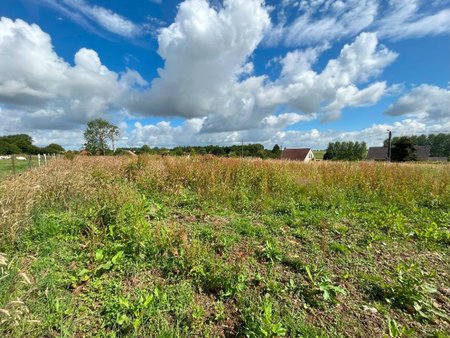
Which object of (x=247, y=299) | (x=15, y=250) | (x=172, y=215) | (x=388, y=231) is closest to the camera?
(x=247, y=299)

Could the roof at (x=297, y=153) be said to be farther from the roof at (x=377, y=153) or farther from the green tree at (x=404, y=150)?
the green tree at (x=404, y=150)

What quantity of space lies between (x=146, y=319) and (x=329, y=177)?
683 centimetres

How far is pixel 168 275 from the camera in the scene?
7.99ft

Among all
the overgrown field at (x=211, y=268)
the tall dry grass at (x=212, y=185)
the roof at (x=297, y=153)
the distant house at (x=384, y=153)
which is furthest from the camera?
the roof at (x=297, y=153)

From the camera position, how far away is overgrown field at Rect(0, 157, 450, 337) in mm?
1918

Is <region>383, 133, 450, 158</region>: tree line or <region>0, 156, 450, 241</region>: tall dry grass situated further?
<region>383, 133, 450, 158</region>: tree line

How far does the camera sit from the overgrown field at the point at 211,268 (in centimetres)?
192

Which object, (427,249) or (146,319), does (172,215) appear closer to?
(146,319)

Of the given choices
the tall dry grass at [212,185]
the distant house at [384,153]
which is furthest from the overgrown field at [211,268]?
the distant house at [384,153]

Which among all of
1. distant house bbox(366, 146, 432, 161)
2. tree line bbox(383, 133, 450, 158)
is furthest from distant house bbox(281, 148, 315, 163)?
tree line bbox(383, 133, 450, 158)

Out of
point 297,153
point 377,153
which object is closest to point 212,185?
point 297,153

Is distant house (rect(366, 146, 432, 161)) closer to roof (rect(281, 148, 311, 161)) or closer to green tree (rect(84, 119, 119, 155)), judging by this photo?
roof (rect(281, 148, 311, 161))

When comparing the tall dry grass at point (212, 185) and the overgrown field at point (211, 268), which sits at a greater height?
the tall dry grass at point (212, 185)

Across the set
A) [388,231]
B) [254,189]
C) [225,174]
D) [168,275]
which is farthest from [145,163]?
[388,231]
